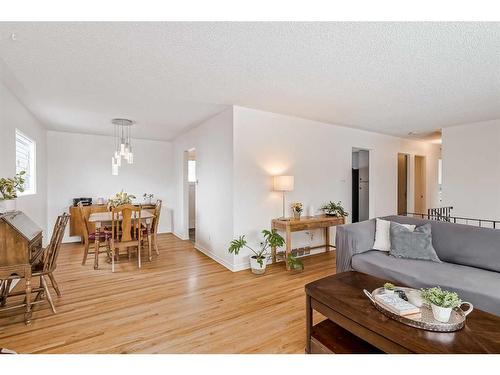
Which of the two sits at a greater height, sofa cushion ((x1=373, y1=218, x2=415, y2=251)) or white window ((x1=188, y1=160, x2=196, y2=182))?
white window ((x1=188, y1=160, x2=196, y2=182))

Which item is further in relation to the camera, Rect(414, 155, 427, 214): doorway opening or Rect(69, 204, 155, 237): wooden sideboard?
Rect(414, 155, 427, 214): doorway opening

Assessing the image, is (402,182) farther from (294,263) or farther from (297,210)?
(294,263)

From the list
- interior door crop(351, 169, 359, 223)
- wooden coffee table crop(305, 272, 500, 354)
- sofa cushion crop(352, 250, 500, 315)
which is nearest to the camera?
wooden coffee table crop(305, 272, 500, 354)

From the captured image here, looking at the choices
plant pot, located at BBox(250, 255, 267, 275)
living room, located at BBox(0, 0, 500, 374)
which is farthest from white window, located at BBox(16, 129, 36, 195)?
plant pot, located at BBox(250, 255, 267, 275)

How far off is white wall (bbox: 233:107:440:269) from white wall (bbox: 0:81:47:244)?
2722 millimetres

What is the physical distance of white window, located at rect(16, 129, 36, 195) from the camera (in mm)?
3607

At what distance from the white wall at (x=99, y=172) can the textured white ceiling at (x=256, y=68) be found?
1627 mm

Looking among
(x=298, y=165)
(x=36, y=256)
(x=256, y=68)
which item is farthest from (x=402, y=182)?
(x=36, y=256)

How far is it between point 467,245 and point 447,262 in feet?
0.84

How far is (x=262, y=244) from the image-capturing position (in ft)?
12.7

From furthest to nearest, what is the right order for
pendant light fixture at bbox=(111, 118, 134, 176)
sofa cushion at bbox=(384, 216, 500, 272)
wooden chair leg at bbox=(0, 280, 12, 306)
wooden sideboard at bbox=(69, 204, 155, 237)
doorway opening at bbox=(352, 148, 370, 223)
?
doorway opening at bbox=(352, 148, 370, 223)
wooden sideboard at bbox=(69, 204, 155, 237)
pendant light fixture at bbox=(111, 118, 134, 176)
wooden chair leg at bbox=(0, 280, 12, 306)
sofa cushion at bbox=(384, 216, 500, 272)

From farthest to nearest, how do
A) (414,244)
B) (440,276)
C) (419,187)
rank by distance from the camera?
(419,187) < (414,244) < (440,276)

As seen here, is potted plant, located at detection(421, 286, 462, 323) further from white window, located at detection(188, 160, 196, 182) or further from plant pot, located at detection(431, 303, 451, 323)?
white window, located at detection(188, 160, 196, 182)
